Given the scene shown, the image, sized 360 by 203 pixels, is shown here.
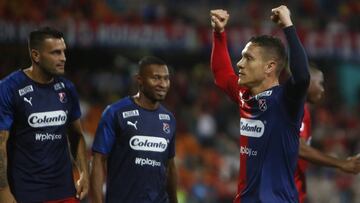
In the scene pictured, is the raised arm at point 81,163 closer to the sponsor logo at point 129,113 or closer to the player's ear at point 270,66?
the sponsor logo at point 129,113

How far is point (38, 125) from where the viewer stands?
5.84 m

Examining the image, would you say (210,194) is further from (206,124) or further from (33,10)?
(33,10)

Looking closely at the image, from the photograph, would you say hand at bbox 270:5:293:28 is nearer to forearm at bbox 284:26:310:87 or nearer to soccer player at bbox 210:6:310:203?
forearm at bbox 284:26:310:87

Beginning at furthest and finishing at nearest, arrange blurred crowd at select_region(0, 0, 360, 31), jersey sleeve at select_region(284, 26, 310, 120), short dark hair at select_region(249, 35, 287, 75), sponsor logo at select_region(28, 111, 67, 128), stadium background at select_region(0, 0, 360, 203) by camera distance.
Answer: blurred crowd at select_region(0, 0, 360, 31), stadium background at select_region(0, 0, 360, 203), sponsor logo at select_region(28, 111, 67, 128), short dark hair at select_region(249, 35, 287, 75), jersey sleeve at select_region(284, 26, 310, 120)

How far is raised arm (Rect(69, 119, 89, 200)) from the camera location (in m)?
6.05

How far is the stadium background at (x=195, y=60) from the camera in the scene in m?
13.5

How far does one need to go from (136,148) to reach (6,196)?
108 centimetres

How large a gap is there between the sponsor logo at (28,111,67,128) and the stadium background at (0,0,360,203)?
624 cm

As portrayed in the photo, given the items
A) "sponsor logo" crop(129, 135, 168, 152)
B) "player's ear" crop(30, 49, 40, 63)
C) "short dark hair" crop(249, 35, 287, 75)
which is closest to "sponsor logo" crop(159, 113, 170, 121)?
"sponsor logo" crop(129, 135, 168, 152)

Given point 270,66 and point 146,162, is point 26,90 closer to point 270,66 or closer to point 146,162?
point 146,162

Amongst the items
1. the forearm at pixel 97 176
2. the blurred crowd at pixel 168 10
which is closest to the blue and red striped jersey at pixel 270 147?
the forearm at pixel 97 176

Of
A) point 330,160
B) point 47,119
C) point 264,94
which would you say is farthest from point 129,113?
point 330,160

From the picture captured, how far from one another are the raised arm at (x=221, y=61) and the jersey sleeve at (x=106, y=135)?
0.92m

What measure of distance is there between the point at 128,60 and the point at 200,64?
5.57 ft
